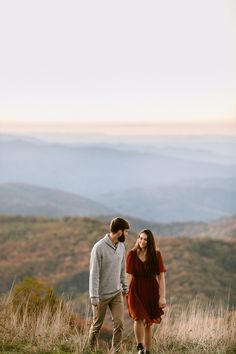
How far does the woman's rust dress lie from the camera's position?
18.7 feet

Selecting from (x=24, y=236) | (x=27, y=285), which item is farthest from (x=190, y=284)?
(x=27, y=285)

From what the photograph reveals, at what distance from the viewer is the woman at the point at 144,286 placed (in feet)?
18.5

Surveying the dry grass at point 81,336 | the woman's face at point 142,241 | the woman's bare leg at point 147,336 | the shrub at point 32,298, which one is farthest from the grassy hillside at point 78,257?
the woman's face at point 142,241

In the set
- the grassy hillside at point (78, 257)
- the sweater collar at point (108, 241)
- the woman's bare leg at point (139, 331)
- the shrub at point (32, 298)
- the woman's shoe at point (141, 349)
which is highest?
the sweater collar at point (108, 241)

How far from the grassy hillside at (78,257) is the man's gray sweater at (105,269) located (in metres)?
31.2

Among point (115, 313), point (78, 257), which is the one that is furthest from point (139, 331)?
point (78, 257)

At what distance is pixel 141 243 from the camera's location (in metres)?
5.59

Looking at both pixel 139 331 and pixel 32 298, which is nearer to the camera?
pixel 139 331

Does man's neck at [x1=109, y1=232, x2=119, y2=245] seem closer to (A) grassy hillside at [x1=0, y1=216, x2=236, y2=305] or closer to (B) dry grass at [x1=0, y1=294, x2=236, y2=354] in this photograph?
(B) dry grass at [x1=0, y1=294, x2=236, y2=354]

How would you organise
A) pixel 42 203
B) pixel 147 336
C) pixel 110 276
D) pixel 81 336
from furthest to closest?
pixel 42 203
pixel 81 336
pixel 147 336
pixel 110 276

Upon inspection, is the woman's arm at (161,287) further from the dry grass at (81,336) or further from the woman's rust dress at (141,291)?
the dry grass at (81,336)

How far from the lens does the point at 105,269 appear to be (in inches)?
221

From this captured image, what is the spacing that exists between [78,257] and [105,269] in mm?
43541

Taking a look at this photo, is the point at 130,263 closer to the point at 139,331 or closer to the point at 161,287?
the point at 161,287
